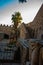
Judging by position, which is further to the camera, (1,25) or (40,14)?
(1,25)

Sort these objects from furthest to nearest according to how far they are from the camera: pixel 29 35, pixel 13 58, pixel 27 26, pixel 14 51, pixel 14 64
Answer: pixel 27 26 < pixel 29 35 < pixel 14 51 < pixel 13 58 < pixel 14 64

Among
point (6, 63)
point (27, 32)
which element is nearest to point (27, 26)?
point (27, 32)

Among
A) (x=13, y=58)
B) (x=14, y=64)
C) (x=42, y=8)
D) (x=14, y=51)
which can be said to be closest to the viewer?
(x=14, y=64)

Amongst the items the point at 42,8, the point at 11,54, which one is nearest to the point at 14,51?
the point at 11,54

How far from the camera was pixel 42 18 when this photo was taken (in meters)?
20.8

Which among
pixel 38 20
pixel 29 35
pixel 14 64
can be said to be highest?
pixel 38 20

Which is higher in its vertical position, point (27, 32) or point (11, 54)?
point (27, 32)

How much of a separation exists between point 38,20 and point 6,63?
26.8ft

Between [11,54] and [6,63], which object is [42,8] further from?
[6,63]

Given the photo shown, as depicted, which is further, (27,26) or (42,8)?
(27,26)

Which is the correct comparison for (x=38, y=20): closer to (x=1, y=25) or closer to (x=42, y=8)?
(x=42, y=8)

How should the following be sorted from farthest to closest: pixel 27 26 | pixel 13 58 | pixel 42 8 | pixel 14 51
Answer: pixel 27 26 < pixel 42 8 < pixel 14 51 < pixel 13 58

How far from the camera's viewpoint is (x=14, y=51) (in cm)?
1791

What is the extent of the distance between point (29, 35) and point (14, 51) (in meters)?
6.78
